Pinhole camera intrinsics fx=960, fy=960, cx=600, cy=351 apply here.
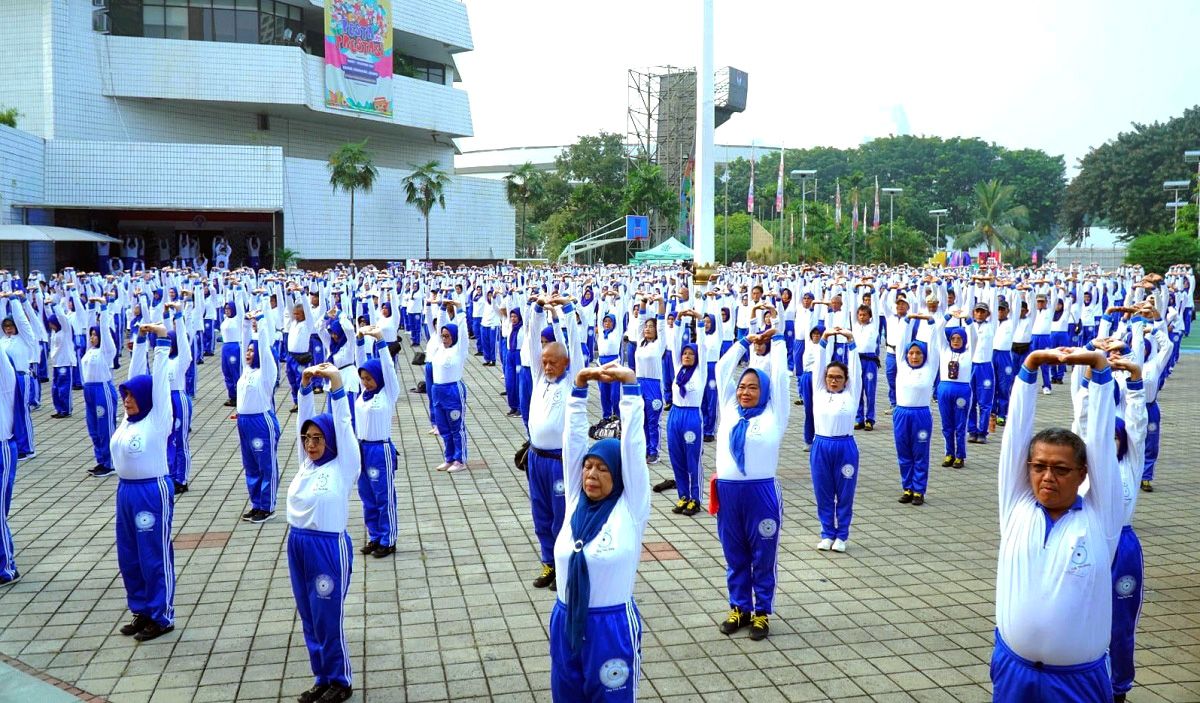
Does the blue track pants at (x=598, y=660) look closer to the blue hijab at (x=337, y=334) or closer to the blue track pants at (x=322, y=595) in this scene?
the blue track pants at (x=322, y=595)

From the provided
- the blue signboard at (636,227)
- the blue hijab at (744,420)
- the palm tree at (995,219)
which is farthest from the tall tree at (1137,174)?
the blue hijab at (744,420)

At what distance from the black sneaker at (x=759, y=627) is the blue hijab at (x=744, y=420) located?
0.89m

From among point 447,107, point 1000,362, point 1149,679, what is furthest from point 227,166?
point 1149,679

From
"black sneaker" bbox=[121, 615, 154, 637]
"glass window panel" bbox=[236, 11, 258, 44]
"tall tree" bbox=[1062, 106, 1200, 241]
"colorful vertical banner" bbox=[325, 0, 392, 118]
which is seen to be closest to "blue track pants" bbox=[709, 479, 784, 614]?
"black sneaker" bbox=[121, 615, 154, 637]

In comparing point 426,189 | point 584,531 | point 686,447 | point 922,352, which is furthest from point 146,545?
point 426,189

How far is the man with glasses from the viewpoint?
11.3ft

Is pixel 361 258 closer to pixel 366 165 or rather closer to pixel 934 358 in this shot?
pixel 366 165

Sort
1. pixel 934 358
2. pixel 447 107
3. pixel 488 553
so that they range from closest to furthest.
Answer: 1. pixel 488 553
2. pixel 934 358
3. pixel 447 107

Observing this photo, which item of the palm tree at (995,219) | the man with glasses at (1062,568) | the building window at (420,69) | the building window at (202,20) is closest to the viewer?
the man with glasses at (1062,568)

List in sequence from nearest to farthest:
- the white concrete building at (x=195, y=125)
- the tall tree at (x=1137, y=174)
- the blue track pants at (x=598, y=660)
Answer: the blue track pants at (x=598, y=660) < the white concrete building at (x=195, y=125) < the tall tree at (x=1137, y=174)

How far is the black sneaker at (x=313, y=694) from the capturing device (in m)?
5.10

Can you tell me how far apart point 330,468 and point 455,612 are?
1650 millimetres

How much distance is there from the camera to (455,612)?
6.44 m

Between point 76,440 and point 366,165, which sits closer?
point 76,440
